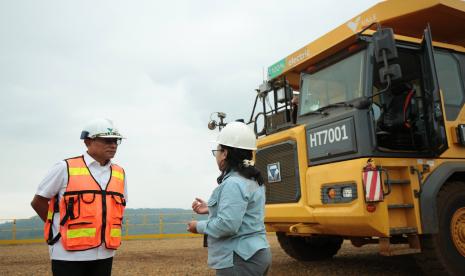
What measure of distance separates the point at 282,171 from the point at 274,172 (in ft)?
0.53

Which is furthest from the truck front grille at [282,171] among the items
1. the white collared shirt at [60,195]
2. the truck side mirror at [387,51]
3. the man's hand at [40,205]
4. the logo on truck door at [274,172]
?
the man's hand at [40,205]

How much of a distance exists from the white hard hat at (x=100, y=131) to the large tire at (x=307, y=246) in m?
4.49

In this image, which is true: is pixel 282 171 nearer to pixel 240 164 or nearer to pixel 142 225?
pixel 240 164

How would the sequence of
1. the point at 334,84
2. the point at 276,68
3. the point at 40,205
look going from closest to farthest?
the point at 40,205
the point at 334,84
the point at 276,68

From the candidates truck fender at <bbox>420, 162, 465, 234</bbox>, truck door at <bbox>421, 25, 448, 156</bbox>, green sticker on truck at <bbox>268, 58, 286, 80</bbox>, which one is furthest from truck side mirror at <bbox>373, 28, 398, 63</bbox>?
green sticker on truck at <bbox>268, 58, 286, 80</bbox>

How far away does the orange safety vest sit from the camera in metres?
2.57

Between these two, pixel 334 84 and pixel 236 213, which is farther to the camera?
pixel 334 84

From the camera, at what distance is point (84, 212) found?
261 cm

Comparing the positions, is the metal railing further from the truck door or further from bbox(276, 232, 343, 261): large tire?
the truck door

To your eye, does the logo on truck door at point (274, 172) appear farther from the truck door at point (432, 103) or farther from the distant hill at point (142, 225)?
the distant hill at point (142, 225)

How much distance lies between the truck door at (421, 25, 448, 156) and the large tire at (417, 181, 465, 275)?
53cm

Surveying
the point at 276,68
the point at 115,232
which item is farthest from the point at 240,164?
the point at 276,68

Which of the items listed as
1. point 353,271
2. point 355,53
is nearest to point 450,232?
point 353,271

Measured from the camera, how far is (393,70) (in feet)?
13.5
